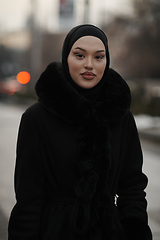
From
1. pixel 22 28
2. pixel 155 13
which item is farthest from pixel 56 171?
pixel 22 28

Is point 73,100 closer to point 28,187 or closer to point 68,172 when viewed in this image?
point 68,172

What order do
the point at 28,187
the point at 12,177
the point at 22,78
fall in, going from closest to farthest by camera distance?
the point at 28,187 < the point at 12,177 < the point at 22,78

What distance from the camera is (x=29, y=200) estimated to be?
1842 mm

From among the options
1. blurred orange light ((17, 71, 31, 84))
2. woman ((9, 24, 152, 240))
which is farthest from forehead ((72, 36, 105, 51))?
blurred orange light ((17, 71, 31, 84))

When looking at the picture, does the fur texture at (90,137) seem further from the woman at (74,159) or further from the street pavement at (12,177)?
the street pavement at (12,177)

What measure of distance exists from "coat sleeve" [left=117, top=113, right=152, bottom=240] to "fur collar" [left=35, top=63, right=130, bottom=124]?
118mm

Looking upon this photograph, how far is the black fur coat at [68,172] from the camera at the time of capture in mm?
1838

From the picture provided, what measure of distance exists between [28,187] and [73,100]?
0.46 meters

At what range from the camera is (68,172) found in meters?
1.88

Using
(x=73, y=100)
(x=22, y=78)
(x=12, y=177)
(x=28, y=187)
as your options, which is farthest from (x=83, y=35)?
(x=22, y=78)

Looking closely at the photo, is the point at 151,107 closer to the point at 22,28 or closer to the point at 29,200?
the point at 29,200

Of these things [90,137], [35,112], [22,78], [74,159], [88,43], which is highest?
[22,78]

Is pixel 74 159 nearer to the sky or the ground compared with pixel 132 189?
nearer to the sky

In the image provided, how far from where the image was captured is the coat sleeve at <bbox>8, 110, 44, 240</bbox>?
1828 mm
